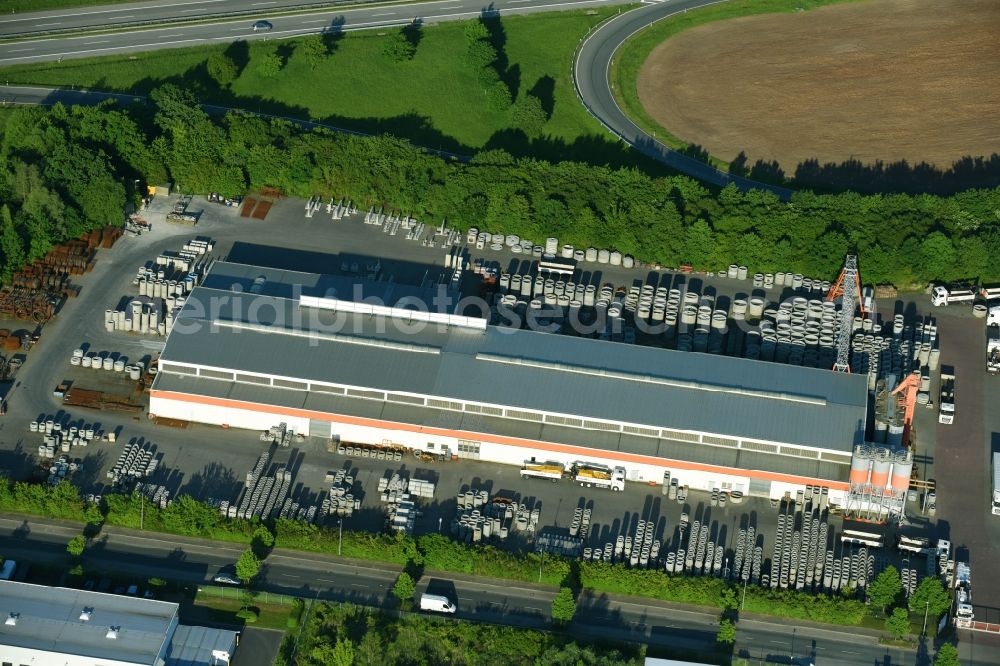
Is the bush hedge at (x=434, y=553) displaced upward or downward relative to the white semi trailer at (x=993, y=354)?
downward

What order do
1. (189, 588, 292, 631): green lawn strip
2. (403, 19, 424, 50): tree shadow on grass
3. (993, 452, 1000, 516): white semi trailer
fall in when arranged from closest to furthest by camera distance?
1. (189, 588, 292, 631): green lawn strip
2. (993, 452, 1000, 516): white semi trailer
3. (403, 19, 424, 50): tree shadow on grass

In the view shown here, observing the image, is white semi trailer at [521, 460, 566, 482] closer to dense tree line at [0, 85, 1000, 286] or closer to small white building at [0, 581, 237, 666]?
small white building at [0, 581, 237, 666]

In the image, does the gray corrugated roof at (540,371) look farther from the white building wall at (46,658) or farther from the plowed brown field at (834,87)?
the plowed brown field at (834,87)

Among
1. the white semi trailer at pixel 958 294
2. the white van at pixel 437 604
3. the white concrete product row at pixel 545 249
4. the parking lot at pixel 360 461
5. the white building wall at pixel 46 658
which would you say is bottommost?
the white building wall at pixel 46 658

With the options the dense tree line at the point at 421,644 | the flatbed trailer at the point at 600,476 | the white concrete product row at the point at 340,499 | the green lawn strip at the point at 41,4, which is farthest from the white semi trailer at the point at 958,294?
the green lawn strip at the point at 41,4

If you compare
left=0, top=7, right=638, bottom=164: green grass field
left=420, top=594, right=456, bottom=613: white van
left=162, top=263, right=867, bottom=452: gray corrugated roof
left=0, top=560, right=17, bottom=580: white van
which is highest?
left=0, top=7, right=638, bottom=164: green grass field

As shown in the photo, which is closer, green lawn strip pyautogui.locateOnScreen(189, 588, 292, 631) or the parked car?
green lawn strip pyautogui.locateOnScreen(189, 588, 292, 631)

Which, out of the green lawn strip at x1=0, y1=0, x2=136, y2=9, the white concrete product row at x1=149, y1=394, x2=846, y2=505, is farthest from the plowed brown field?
the green lawn strip at x1=0, y1=0, x2=136, y2=9
